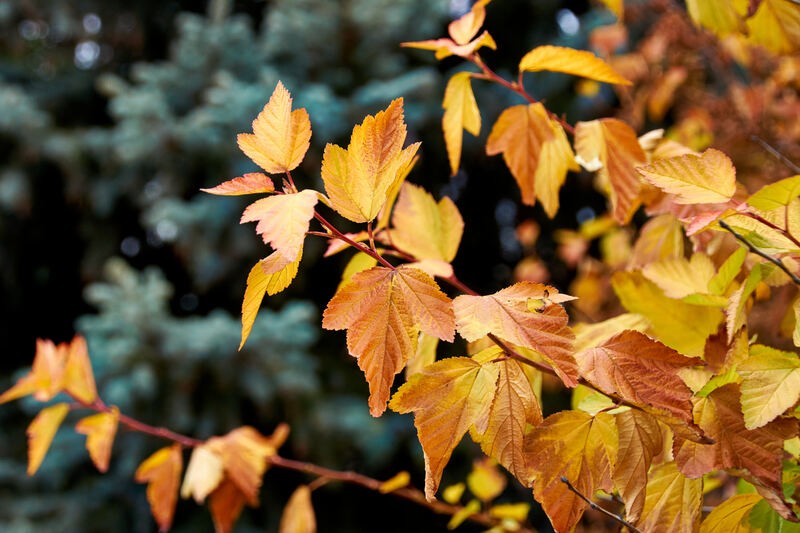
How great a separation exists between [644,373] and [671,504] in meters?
0.08

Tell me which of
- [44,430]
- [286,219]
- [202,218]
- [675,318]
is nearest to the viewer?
[286,219]

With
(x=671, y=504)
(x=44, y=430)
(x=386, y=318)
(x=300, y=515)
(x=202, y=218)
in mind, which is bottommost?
(x=202, y=218)

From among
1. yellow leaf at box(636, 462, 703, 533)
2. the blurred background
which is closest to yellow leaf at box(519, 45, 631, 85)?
yellow leaf at box(636, 462, 703, 533)

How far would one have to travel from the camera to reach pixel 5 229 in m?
→ 2.46

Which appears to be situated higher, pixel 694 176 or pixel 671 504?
pixel 694 176

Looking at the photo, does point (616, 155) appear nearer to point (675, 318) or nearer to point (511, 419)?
point (675, 318)

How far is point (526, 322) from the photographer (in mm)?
280

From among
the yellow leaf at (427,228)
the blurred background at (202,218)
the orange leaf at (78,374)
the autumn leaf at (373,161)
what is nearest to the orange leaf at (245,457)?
the orange leaf at (78,374)

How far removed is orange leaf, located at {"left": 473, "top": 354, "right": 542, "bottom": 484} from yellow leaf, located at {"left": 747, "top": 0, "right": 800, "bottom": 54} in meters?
0.36

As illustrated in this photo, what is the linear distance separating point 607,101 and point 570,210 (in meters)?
0.53

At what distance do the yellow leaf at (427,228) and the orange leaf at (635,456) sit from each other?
19 centimetres

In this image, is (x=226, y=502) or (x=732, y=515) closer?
(x=732, y=515)

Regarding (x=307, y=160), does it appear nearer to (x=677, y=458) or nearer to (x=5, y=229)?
(x=5, y=229)

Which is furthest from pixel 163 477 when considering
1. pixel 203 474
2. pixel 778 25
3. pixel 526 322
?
pixel 778 25
